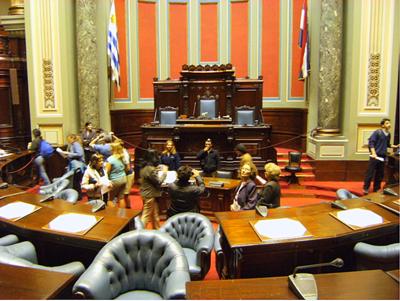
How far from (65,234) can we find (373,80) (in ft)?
23.3

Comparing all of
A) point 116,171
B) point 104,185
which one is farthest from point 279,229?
point 116,171

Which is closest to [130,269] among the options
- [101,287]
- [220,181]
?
[101,287]

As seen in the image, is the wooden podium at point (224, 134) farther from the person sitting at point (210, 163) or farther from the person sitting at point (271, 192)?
the person sitting at point (271, 192)

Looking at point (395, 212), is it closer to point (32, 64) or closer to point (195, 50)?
point (32, 64)

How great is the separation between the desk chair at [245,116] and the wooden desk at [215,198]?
12.4ft

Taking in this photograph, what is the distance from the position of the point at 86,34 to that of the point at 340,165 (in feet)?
21.4

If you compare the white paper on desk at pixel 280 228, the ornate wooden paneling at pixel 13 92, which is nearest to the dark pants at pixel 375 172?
the white paper on desk at pixel 280 228

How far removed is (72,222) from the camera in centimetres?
364

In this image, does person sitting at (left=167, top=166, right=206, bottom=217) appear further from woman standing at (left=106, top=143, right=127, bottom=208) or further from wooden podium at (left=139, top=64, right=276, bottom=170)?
wooden podium at (left=139, top=64, right=276, bottom=170)

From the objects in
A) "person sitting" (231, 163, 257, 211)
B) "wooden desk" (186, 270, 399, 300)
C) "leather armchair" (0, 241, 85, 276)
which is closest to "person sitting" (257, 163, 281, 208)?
"person sitting" (231, 163, 257, 211)

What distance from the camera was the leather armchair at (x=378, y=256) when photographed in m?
3.03

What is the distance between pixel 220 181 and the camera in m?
6.02

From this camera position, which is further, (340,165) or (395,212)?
(340,165)

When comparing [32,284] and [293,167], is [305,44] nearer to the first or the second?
[293,167]
